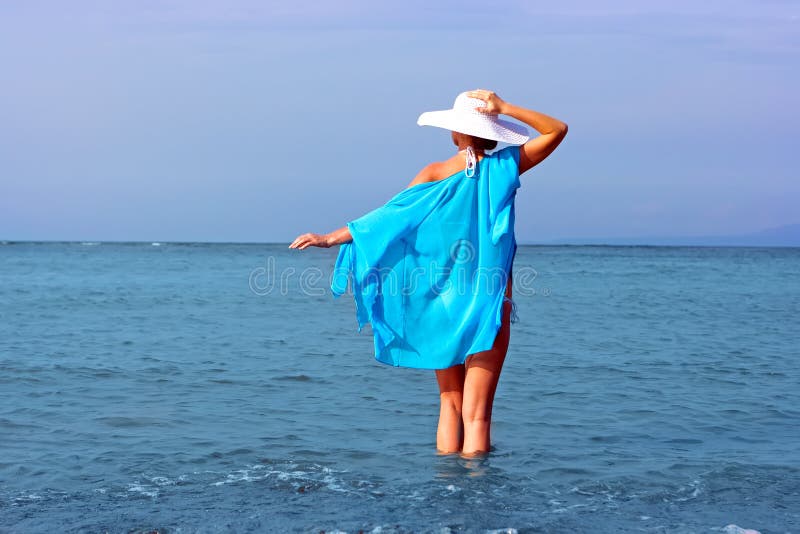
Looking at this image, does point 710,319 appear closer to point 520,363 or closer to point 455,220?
point 520,363

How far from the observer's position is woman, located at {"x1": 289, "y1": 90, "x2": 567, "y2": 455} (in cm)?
476

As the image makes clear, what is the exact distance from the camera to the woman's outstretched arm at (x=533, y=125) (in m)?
4.66

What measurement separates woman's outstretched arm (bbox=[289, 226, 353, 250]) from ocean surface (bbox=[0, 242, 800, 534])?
413 mm

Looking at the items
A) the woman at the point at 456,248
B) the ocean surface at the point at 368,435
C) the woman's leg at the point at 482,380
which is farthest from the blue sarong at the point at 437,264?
the ocean surface at the point at 368,435

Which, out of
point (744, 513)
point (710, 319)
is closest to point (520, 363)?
point (744, 513)

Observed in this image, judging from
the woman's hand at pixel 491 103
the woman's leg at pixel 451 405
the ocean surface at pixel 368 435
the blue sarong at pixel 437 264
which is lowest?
the ocean surface at pixel 368 435

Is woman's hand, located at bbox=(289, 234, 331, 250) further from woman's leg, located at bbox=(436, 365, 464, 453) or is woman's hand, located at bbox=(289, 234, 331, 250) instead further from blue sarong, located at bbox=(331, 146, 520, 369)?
woman's leg, located at bbox=(436, 365, 464, 453)

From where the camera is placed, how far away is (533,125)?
468 centimetres

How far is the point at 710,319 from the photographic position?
15.9 metres

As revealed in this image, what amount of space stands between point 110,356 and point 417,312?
6306 mm

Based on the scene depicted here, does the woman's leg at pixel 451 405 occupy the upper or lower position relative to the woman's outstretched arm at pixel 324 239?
lower

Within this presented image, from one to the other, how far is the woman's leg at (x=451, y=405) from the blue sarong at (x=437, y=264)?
0.23m

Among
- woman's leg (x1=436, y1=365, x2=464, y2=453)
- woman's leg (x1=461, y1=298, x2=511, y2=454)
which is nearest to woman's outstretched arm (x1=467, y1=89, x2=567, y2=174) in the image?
woman's leg (x1=461, y1=298, x2=511, y2=454)

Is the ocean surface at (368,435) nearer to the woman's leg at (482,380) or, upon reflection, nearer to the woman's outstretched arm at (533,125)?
the woman's leg at (482,380)
